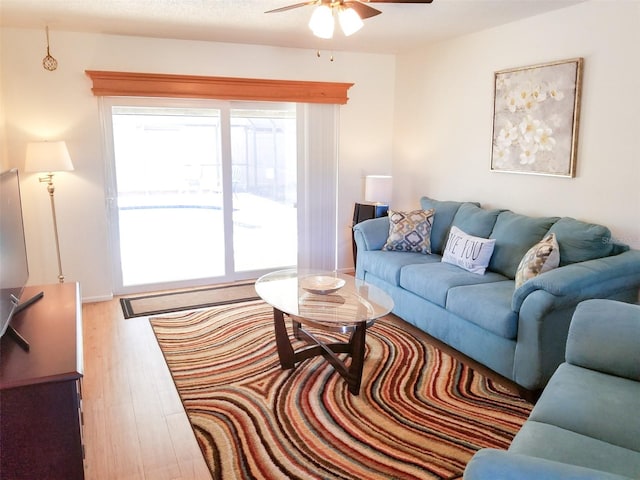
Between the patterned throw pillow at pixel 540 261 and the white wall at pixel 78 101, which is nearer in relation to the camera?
the patterned throw pillow at pixel 540 261

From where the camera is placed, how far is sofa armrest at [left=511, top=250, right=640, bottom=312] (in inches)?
105

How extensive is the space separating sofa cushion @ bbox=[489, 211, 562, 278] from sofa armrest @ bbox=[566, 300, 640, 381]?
1205 millimetres

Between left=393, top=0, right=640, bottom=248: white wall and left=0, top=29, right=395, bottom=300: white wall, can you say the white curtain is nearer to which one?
left=0, top=29, right=395, bottom=300: white wall

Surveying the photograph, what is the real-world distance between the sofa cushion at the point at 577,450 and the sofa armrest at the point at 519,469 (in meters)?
0.43

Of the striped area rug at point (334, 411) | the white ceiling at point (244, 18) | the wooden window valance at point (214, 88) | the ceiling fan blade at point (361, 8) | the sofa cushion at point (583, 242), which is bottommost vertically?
the striped area rug at point (334, 411)

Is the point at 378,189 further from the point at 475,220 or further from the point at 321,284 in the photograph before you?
the point at 321,284

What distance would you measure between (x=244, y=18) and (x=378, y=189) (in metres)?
2.08

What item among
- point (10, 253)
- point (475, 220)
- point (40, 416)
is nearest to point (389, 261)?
point (475, 220)

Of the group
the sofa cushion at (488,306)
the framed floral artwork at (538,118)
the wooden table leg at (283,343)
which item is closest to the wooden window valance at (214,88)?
the framed floral artwork at (538,118)

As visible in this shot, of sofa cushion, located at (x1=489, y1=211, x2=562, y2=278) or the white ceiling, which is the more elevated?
the white ceiling

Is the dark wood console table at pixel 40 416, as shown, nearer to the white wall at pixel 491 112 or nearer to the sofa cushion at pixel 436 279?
the sofa cushion at pixel 436 279

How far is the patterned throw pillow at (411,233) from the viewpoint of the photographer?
4.21 meters

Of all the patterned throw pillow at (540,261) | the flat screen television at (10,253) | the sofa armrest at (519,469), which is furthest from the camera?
the patterned throw pillow at (540,261)

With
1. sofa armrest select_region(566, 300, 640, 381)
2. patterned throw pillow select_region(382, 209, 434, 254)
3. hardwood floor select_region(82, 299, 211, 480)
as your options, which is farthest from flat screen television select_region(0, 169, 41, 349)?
patterned throw pillow select_region(382, 209, 434, 254)
